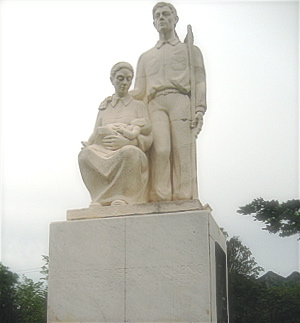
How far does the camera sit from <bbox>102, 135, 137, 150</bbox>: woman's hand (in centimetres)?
714

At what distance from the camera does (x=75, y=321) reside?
647cm

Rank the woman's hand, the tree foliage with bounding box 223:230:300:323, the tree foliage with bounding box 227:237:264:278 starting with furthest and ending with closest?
the tree foliage with bounding box 227:237:264:278 → the tree foliage with bounding box 223:230:300:323 → the woman's hand

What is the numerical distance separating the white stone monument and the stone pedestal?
0.04ft

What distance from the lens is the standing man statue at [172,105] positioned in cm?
734

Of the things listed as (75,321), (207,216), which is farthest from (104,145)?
(75,321)

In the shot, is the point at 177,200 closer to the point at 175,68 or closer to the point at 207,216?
the point at 207,216

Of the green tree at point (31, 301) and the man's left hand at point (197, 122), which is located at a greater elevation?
the man's left hand at point (197, 122)

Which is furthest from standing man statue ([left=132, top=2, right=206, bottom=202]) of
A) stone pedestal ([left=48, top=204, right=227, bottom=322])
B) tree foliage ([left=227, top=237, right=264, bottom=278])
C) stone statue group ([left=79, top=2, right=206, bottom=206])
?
tree foliage ([left=227, top=237, right=264, bottom=278])

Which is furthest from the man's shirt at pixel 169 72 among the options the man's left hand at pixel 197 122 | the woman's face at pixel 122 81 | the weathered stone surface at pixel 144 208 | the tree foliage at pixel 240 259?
the tree foliage at pixel 240 259

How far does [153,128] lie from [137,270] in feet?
6.93

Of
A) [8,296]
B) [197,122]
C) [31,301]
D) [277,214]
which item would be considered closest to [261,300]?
[277,214]

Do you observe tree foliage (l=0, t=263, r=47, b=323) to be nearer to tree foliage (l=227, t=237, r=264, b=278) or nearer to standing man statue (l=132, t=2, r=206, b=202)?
tree foliage (l=227, t=237, r=264, b=278)

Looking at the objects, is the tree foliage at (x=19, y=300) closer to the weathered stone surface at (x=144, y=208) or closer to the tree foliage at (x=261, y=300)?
the tree foliage at (x=261, y=300)

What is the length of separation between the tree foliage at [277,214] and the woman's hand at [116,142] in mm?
17618
